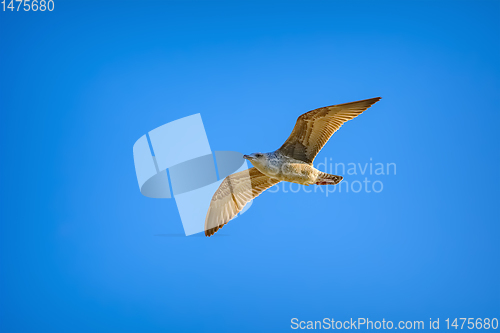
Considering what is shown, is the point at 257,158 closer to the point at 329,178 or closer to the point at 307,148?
the point at 307,148

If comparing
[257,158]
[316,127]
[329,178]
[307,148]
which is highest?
[316,127]

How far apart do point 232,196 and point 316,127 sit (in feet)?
7.96

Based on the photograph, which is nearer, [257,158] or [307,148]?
[257,158]

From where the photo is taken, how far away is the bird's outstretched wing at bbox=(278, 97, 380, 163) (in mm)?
6684

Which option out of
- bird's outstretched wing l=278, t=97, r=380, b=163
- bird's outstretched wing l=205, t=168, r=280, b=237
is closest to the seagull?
bird's outstretched wing l=278, t=97, r=380, b=163

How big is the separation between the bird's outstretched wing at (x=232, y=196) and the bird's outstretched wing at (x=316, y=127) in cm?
115

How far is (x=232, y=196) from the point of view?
8602mm

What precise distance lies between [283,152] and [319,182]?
2.48 feet

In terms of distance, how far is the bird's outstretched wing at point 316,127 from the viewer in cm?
668

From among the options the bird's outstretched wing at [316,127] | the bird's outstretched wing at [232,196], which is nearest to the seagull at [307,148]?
the bird's outstretched wing at [316,127]

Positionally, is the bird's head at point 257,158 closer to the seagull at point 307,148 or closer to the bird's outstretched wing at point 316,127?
the seagull at point 307,148

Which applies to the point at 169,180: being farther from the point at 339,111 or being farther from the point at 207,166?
the point at 339,111

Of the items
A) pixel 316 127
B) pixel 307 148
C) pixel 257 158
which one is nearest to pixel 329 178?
pixel 307 148

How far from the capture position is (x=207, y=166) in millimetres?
9773
